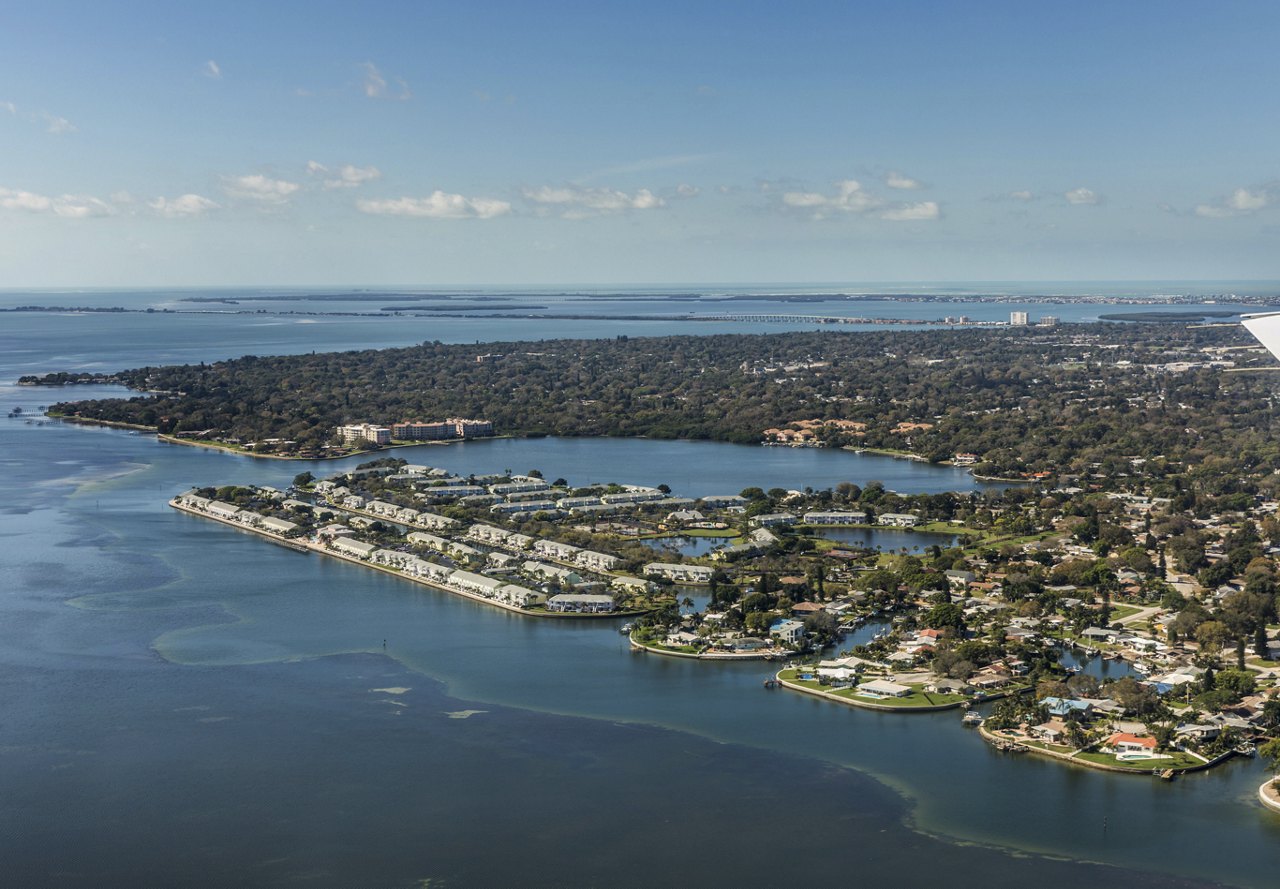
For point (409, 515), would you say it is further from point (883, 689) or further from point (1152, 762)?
point (1152, 762)

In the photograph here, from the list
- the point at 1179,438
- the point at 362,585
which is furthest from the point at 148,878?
the point at 1179,438

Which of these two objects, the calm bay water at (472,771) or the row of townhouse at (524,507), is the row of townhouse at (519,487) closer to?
the row of townhouse at (524,507)

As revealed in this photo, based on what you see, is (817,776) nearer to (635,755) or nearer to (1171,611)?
(635,755)

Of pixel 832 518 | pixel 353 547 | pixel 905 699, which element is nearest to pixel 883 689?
pixel 905 699

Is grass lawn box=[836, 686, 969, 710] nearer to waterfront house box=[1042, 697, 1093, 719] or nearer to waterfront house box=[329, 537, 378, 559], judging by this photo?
waterfront house box=[1042, 697, 1093, 719]

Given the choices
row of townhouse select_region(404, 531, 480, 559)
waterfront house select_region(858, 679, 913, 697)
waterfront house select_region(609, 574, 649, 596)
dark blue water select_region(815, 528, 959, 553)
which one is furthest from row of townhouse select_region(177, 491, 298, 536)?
waterfront house select_region(858, 679, 913, 697)

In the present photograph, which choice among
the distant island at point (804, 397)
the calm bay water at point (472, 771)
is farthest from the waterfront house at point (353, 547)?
the distant island at point (804, 397)
